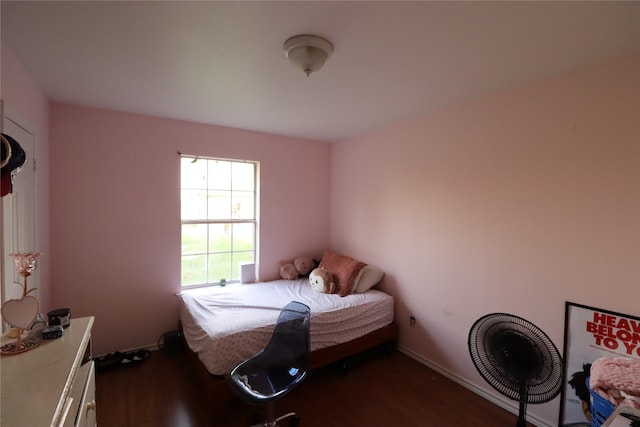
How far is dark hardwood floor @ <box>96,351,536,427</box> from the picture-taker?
199 cm

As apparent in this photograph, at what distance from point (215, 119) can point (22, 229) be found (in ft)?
5.76

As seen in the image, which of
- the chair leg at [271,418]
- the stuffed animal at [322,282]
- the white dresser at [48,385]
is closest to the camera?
the white dresser at [48,385]

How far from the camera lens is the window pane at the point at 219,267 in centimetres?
329

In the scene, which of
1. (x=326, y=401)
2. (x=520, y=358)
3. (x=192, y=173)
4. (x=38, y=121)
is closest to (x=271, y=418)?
(x=326, y=401)

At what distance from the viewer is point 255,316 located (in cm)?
232

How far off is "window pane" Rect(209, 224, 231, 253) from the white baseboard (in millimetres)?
2360

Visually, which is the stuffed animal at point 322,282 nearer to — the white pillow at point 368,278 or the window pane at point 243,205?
the white pillow at point 368,278

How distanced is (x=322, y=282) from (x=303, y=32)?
236 centimetres

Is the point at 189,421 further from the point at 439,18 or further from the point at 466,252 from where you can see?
the point at 439,18

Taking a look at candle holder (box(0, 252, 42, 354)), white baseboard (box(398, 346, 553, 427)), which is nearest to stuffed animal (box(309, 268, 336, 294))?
white baseboard (box(398, 346, 553, 427))

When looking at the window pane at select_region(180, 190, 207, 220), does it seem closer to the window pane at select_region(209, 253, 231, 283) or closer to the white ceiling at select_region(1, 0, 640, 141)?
the window pane at select_region(209, 253, 231, 283)

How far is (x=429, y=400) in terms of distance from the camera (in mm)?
2238

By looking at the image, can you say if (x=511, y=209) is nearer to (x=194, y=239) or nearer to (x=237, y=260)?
(x=237, y=260)

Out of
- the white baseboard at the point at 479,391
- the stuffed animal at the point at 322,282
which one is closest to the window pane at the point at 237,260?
the stuffed animal at the point at 322,282
